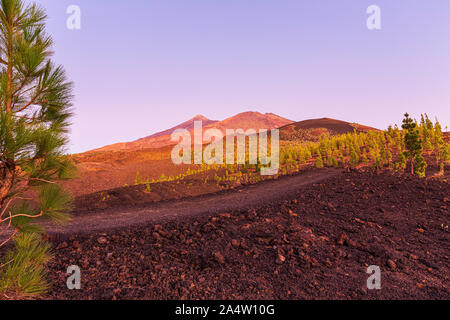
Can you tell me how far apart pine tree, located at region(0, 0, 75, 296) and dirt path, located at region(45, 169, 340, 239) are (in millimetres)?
2423

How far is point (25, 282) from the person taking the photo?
268 cm

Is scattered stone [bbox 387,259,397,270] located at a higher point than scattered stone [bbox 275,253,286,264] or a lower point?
lower

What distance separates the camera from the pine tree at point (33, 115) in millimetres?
2662

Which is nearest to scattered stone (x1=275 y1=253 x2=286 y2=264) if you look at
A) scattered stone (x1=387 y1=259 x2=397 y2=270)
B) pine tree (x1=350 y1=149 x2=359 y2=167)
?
scattered stone (x1=387 y1=259 x2=397 y2=270)

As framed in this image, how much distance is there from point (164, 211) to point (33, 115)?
16.2 ft

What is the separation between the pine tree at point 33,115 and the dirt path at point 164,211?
7.95 ft

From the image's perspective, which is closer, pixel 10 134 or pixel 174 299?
pixel 10 134

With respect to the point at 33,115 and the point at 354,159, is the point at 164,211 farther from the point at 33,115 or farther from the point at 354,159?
the point at 354,159

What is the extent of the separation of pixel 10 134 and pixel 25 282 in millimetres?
1590

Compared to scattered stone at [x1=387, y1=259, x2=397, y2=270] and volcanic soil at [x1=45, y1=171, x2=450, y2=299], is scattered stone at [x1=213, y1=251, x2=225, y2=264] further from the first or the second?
scattered stone at [x1=387, y1=259, x2=397, y2=270]

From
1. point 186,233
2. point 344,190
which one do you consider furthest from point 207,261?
point 344,190

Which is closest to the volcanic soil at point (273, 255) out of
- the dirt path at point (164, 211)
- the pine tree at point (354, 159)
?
the dirt path at point (164, 211)

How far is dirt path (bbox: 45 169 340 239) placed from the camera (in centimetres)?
592
